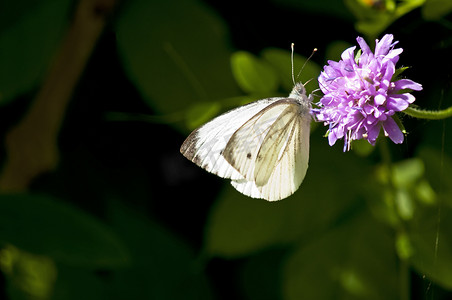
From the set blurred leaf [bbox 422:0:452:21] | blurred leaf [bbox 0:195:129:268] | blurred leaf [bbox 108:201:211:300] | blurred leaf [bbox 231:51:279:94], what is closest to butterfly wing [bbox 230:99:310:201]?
blurred leaf [bbox 231:51:279:94]

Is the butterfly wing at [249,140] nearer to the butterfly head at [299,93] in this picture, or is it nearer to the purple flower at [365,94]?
the butterfly head at [299,93]

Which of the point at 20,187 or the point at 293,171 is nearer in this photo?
the point at 293,171

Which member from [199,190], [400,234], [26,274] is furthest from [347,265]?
[26,274]

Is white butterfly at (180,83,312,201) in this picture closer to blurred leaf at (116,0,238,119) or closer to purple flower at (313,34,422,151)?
purple flower at (313,34,422,151)

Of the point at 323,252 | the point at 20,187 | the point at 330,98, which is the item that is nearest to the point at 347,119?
the point at 330,98

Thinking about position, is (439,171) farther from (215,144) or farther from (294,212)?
(215,144)

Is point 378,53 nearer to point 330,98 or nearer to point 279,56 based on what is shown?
point 330,98
